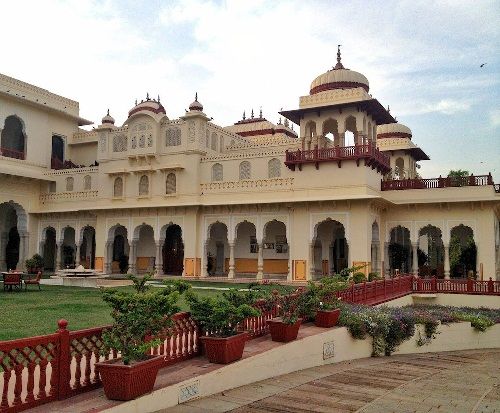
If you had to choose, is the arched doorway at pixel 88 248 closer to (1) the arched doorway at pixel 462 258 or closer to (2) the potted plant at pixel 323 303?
(1) the arched doorway at pixel 462 258

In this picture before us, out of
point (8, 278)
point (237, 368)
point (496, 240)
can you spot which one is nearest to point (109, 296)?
point (237, 368)

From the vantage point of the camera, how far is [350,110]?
22.0m

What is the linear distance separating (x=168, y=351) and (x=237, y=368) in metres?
0.94

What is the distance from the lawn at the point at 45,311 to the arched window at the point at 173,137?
420 inches

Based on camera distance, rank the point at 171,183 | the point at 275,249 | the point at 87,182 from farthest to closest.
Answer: the point at 87,182
the point at 171,183
the point at 275,249

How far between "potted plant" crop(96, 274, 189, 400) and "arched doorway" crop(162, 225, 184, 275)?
21.5 meters

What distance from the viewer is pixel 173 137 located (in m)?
24.8

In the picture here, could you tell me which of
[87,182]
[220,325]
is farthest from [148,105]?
[220,325]

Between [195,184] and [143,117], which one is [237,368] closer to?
[195,184]

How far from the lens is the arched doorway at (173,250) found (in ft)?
88.2

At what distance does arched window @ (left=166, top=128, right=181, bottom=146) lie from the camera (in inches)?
969

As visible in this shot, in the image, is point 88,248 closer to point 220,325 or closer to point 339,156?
point 339,156

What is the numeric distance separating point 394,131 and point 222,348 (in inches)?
1034

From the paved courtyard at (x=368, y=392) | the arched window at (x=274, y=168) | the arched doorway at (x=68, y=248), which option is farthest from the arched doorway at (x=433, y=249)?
the arched doorway at (x=68, y=248)
